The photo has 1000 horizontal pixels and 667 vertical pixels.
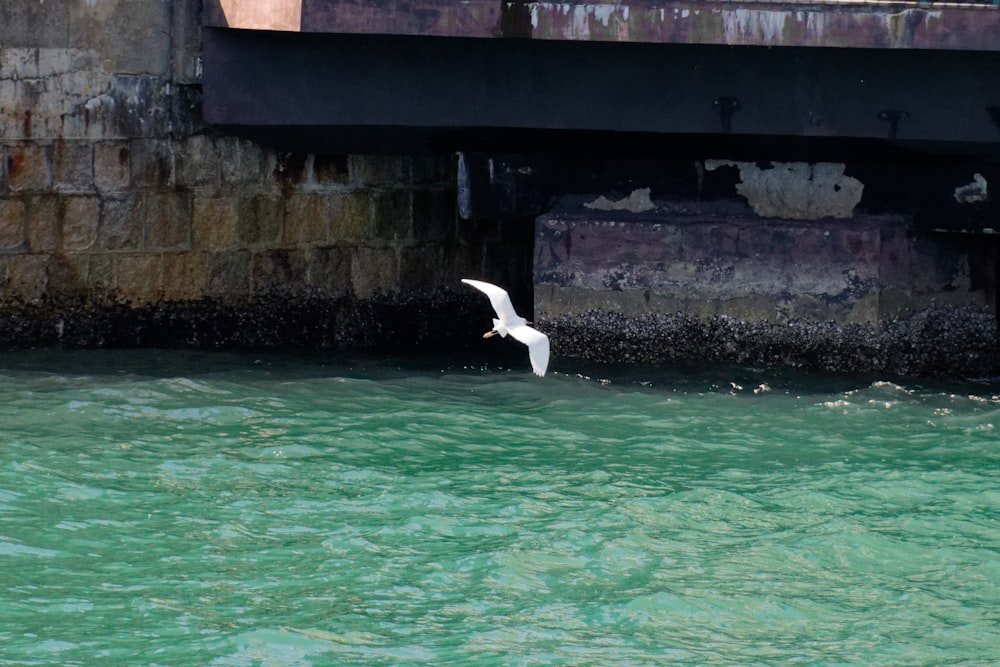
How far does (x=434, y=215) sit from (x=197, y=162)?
182cm

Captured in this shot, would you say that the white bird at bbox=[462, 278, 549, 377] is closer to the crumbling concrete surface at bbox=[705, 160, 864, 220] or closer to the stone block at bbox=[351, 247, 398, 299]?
the stone block at bbox=[351, 247, 398, 299]

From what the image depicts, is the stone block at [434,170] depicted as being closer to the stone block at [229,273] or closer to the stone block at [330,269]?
the stone block at [330,269]

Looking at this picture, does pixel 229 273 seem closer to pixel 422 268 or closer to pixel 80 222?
pixel 80 222

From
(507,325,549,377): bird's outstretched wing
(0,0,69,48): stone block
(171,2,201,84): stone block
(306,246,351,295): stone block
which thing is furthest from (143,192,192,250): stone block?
(507,325,549,377): bird's outstretched wing

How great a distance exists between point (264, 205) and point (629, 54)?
9.03 ft

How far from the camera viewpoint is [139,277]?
10.0m

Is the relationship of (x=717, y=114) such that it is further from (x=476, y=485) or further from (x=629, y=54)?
(x=476, y=485)

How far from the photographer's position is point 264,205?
33.9ft

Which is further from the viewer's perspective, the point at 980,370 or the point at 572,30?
the point at 980,370

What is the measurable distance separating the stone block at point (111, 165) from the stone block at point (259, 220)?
0.79 m

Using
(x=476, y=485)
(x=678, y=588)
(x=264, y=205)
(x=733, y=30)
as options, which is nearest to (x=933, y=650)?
(x=678, y=588)

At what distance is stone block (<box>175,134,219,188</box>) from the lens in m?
9.96

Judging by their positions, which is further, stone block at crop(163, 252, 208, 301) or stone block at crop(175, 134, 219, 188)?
stone block at crop(163, 252, 208, 301)

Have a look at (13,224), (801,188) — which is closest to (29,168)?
(13,224)
